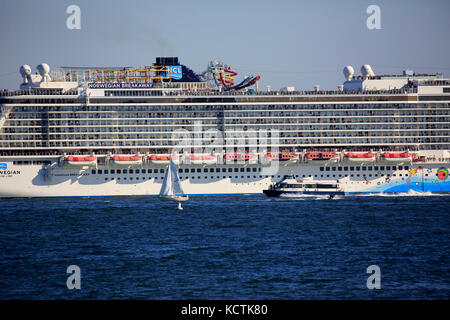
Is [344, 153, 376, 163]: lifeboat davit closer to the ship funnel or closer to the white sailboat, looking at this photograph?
the white sailboat

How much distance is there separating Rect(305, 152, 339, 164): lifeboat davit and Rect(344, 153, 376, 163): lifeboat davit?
130cm

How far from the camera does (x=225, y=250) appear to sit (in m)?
44.1

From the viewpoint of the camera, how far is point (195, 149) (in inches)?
3381

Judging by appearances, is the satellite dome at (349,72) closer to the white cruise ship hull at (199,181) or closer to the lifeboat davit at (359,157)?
the lifeboat davit at (359,157)

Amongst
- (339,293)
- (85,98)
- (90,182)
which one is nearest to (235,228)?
(339,293)

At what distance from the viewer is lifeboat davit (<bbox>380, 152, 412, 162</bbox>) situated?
8644 cm

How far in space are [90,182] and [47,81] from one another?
15278 mm

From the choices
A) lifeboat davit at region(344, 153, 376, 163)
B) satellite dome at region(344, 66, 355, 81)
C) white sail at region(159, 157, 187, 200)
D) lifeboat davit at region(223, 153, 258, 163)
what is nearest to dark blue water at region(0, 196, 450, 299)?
white sail at region(159, 157, 187, 200)

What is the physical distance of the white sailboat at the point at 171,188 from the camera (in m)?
74.7

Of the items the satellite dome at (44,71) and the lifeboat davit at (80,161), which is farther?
the satellite dome at (44,71)

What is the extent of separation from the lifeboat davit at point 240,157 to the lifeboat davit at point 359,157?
11009mm

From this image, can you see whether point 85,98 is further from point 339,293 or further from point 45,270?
point 339,293

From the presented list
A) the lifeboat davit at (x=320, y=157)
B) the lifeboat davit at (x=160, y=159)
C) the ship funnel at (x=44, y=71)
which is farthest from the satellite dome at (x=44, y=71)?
the lifeboat davit at (x=320, y=157)
